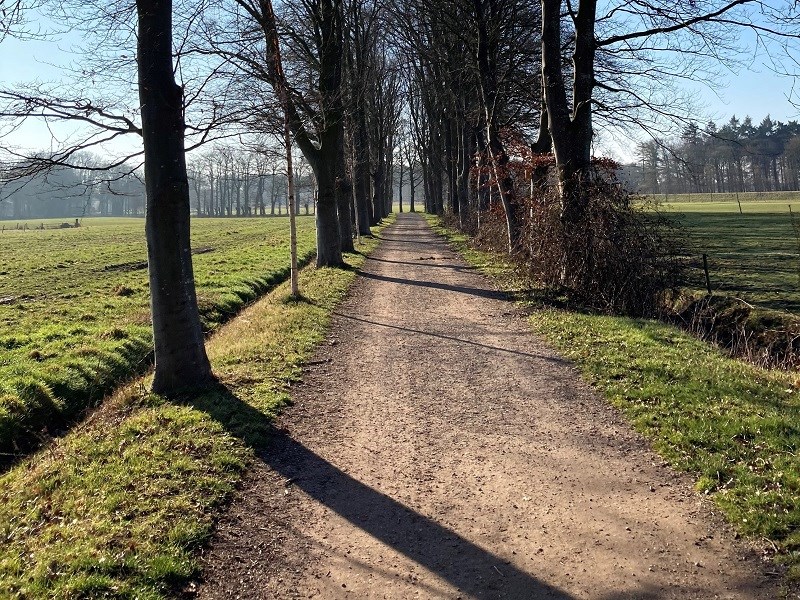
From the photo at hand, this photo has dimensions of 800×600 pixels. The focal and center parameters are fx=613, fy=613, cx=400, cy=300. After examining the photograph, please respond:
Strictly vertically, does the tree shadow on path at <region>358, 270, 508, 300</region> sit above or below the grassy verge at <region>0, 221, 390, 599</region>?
above

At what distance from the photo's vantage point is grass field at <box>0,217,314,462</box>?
7.75 metres

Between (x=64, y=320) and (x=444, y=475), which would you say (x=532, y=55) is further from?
(x=444, y=475)

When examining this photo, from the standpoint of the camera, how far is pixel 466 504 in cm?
450

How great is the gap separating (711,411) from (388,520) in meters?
3.45

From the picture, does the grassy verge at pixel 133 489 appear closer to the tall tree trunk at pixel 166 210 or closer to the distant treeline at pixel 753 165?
the tall tree trunk at pixel 166 210

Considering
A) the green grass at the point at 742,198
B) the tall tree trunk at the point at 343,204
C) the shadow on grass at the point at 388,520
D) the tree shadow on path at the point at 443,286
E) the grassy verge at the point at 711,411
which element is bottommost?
the shadow on grass at the point at 388,520

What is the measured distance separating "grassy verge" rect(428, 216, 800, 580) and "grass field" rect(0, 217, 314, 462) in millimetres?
6507

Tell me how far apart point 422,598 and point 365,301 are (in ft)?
33.2

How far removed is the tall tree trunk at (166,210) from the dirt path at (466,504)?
1.52m

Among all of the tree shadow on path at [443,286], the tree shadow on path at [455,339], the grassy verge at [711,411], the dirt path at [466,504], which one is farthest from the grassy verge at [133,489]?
the tree shadow on path at [443,286]

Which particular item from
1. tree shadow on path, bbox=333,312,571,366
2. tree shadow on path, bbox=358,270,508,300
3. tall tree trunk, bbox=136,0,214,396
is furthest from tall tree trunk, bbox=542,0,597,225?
tall tree trunk, bbox=136,0,214,396

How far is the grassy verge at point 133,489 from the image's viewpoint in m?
3.69

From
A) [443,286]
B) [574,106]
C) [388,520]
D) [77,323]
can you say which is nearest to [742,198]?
[443,286]

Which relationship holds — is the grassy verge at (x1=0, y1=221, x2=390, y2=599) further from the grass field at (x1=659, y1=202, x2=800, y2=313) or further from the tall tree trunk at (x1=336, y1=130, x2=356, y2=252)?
the tall tree trunk at (x1=336, y1=130, x2=356, y2=252)
